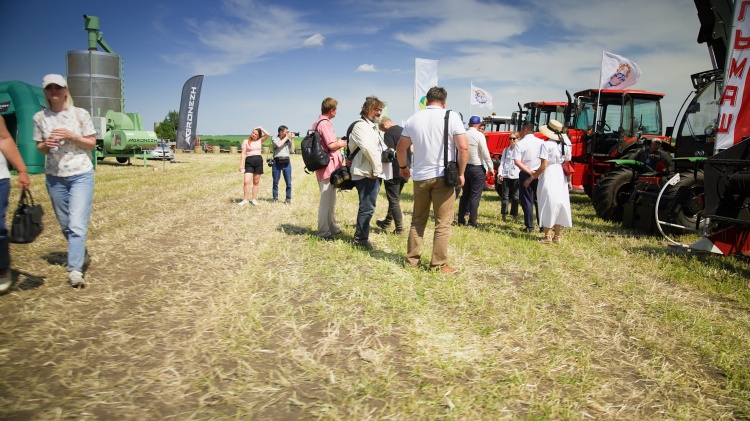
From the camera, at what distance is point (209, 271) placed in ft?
15.2

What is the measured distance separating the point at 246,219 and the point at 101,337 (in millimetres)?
4885

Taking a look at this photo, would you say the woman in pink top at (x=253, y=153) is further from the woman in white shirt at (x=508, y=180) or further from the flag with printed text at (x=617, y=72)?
the flag with printed text at (x=617, y=72)

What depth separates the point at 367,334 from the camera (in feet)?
10.4

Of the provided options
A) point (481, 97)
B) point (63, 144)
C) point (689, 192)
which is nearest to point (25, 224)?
point (63, 144)

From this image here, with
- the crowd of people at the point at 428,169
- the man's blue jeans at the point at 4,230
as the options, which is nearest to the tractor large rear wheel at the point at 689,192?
the crowd of people at the point at 428,169

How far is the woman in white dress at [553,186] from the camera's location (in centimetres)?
614

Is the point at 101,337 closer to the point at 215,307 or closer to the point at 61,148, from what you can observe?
the point at 215,307

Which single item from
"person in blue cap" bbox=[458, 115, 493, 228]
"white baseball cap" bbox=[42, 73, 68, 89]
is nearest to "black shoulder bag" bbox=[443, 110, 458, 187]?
"person in blue cap" bbox=[458, 115, 493, 228]

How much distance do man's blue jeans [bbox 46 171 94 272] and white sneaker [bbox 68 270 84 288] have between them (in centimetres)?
4

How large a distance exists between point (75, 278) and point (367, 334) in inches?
112

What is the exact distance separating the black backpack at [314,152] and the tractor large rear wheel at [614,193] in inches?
221

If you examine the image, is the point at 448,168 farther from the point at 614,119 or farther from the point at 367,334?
the point at 614,119

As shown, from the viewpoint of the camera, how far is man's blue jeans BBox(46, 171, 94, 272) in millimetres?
4000

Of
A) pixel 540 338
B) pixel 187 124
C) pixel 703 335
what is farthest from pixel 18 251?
pixel 187 124
